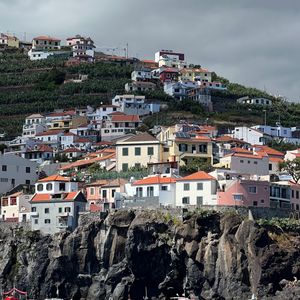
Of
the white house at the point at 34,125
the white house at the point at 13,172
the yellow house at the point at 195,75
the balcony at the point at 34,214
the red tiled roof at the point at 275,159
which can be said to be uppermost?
the yellow house at the point at 195,75

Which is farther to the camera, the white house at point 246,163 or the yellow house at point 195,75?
the yellow house at point 195,75

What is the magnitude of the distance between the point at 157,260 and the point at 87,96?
6249 centimetres

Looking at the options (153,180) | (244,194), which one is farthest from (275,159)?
(244,194)

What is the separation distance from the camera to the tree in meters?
100

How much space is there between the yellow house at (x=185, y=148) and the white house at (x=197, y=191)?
12.0 m

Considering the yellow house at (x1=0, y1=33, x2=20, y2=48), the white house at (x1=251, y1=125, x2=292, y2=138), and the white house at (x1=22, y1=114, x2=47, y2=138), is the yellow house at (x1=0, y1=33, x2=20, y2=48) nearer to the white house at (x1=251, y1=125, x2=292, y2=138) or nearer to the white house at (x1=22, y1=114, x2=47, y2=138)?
the white house at (x1=22, y1=114, x2=47, y2=138)

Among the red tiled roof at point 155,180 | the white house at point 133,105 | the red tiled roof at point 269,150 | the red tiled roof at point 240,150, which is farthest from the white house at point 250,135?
the red tiled roof at point 155,180

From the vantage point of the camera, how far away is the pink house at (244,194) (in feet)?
287

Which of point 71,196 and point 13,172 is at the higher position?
point 13,172

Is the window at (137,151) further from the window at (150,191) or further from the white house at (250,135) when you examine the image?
the white house at (250,135)

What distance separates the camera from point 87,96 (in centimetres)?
14538

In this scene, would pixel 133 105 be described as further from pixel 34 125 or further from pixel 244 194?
pixel 244 194

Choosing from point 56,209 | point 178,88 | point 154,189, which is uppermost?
point 178,88

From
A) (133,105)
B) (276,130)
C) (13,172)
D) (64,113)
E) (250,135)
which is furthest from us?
(133,105)
